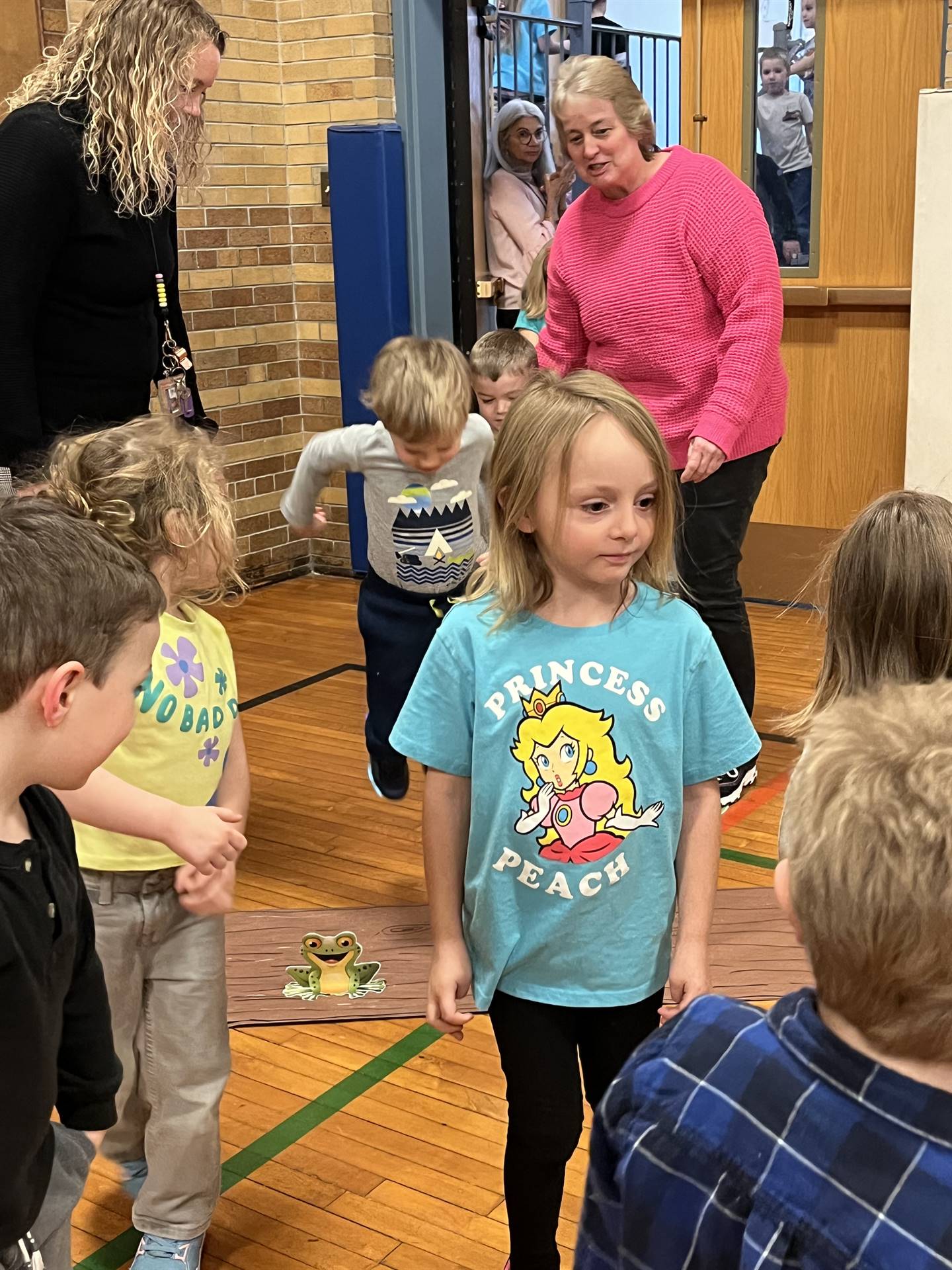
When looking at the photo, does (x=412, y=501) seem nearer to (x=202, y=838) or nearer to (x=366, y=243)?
(x=202, y=838)

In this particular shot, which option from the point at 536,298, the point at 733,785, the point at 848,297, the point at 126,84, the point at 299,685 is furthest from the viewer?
the point at 848,297

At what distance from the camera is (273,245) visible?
585 centimetres

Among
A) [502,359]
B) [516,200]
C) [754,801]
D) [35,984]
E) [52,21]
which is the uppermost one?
[52,21]

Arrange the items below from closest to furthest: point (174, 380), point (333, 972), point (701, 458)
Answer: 1. point (333, 972)
2. point (174, 380)
3. point (701, 458)

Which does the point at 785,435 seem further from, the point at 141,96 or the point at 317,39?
the point at 141,96

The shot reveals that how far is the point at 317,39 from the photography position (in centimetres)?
565

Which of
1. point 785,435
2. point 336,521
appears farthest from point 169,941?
point 336,521

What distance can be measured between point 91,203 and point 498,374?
3.87 ft

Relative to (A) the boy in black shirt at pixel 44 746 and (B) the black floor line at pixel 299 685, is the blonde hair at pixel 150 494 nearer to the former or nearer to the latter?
(A) the boy in black shirt at pixel 44 746

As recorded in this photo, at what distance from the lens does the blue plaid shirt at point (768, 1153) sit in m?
0.80

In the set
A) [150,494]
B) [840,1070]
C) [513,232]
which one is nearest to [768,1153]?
[840,1070]

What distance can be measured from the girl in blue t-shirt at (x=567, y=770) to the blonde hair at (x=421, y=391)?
1.12 metres

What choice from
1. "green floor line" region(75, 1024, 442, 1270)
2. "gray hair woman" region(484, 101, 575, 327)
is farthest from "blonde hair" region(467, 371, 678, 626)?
"gray hair woman" region(484, 101, 575, 327)

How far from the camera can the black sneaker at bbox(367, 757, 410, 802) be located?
10.7 feet
